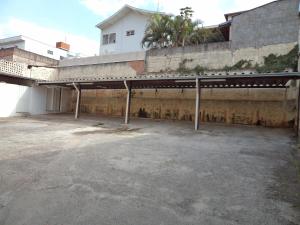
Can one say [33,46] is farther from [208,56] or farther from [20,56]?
[208,56]

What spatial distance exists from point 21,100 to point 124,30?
425 inches

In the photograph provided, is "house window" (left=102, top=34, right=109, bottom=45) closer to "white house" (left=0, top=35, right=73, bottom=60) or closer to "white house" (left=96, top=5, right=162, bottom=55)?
"white house" (left=96, top=5, right=162, bottom=55)

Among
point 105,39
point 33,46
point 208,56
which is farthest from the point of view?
point 33,46

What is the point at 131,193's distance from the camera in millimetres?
3395

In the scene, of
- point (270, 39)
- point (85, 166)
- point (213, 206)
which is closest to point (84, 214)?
point (213, 206)

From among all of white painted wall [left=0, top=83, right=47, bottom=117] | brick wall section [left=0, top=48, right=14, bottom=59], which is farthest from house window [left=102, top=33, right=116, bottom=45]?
white painted wall [left=0, top=83, right=47, bottom=117]

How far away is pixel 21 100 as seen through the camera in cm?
1486

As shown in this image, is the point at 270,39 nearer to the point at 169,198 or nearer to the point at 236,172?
the point at 236,172

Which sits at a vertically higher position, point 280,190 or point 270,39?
point 270,39

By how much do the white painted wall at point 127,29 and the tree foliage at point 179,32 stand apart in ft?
13.0

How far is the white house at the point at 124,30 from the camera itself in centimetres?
2023

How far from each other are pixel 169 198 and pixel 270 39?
1178cm

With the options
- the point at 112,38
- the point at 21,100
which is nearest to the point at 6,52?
the point at 21,100

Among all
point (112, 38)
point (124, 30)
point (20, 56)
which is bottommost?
point (20, 56)
